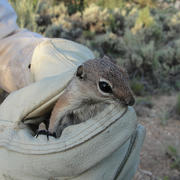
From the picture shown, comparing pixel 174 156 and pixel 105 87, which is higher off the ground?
pixel 105 87

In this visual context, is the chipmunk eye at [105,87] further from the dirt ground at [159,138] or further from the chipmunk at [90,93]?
the dirt ground at [159,138]

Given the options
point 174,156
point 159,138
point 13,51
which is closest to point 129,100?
point 13,51

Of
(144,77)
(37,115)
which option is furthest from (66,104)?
(144,77)

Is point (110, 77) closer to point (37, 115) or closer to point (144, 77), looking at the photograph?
point (37, 115)

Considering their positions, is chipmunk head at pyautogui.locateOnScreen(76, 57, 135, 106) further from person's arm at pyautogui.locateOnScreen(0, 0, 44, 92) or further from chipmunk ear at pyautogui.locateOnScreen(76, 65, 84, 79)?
person's arm at pyautogui.locateOnScreen(0, 0, 44, 92)

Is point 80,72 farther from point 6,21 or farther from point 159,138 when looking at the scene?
point 159,138

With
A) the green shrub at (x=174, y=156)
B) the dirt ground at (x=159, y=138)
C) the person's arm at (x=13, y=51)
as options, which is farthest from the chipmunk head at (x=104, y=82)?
the green shrub at (x=174, y=156)

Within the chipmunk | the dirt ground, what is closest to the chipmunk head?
the chipmunk
